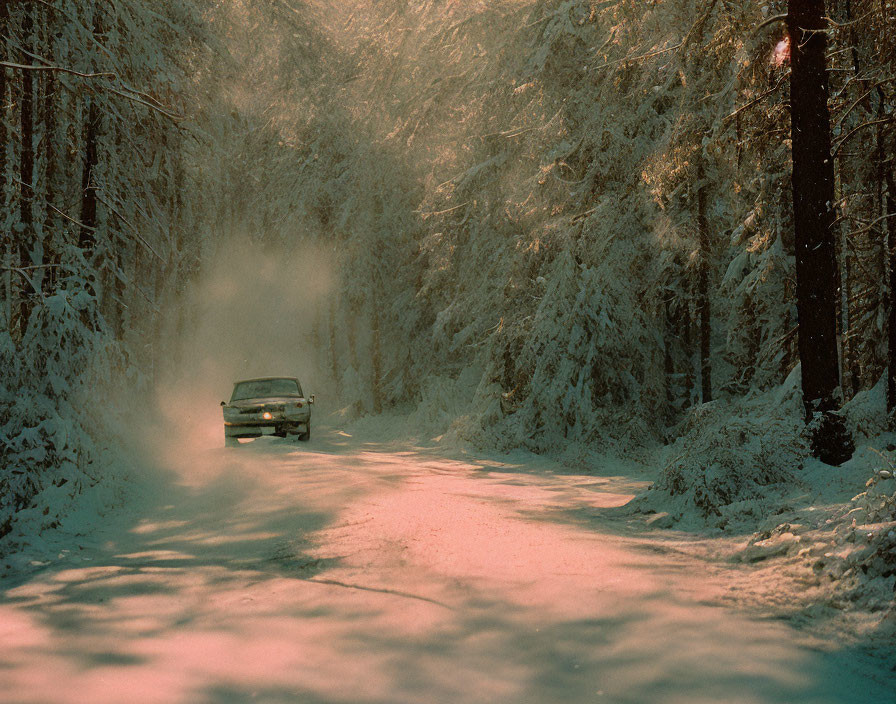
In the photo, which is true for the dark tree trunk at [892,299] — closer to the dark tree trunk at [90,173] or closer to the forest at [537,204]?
the forest at [537,204]

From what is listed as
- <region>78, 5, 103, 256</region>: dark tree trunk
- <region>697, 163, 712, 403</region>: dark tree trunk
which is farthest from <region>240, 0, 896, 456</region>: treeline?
<region>78, 5, 103, 256</region>: dark tree trunk

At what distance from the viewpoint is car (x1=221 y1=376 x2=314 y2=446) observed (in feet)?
59.6

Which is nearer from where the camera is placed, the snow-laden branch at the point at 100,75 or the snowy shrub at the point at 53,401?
the snow-laden branch at the point at 100,75

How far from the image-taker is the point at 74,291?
11312mm

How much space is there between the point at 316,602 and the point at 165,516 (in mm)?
5204

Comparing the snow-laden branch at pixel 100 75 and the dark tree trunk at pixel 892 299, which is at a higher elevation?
the snow-laden branch at pixel 100 75

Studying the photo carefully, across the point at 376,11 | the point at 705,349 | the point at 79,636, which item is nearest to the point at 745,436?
the point at 79,636

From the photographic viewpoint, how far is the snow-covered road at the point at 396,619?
4.31m

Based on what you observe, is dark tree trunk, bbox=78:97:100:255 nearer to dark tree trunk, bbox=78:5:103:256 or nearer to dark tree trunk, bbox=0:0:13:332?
dark tree trunk, bbox=78:5:103:256

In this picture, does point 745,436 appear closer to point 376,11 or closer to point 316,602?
point 316,602

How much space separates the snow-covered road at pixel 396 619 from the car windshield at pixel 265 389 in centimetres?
1038

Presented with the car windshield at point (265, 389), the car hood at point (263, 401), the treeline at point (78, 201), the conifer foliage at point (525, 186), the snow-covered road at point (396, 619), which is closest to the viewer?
the snow-covered road at point (396, 619)

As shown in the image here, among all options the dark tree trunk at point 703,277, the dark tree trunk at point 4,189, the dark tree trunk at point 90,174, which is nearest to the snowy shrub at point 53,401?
the dark tree trunk at point 4,189

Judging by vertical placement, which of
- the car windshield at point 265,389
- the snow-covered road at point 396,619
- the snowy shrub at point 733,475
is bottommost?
the snow-covered road at point 396,619
